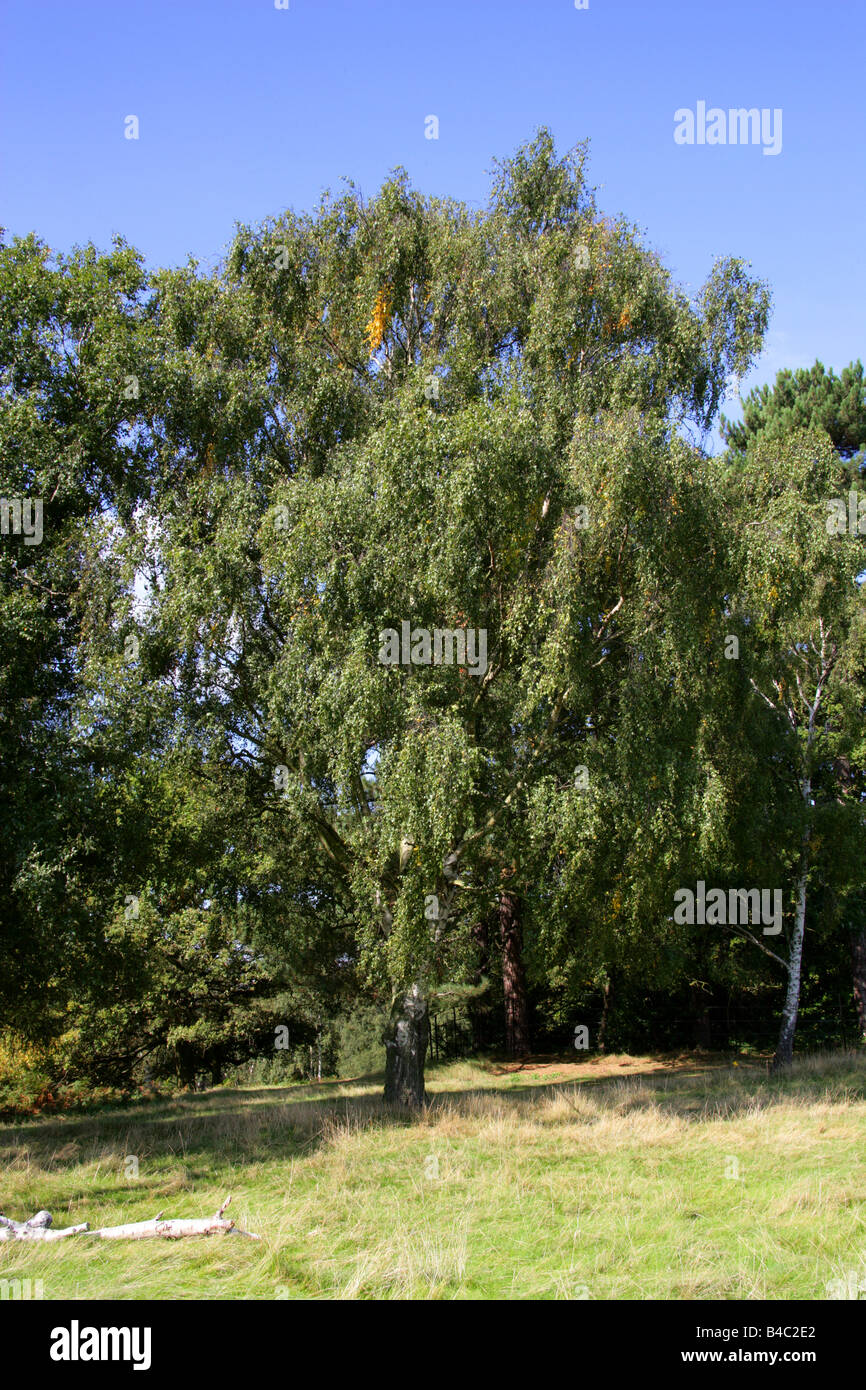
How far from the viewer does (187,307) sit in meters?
15.8

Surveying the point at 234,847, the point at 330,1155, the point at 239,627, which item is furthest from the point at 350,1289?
the point at 234,847

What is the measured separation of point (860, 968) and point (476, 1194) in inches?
745

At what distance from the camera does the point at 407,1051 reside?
15.3 m

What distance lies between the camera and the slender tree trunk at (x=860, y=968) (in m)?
23.9

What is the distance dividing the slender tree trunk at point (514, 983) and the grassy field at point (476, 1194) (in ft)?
31.2

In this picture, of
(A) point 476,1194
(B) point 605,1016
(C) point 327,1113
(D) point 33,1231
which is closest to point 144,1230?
(D) point 33,1231

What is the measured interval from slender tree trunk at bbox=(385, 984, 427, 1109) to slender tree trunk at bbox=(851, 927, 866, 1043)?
1432 cm

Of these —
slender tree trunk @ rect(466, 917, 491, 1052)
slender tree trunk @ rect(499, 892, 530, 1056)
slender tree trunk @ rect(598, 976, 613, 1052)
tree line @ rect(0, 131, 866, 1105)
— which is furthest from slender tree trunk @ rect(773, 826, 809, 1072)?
slender tree trunk @ rect(466, 917, 491, 1052)

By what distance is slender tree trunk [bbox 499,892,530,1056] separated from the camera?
2631cm

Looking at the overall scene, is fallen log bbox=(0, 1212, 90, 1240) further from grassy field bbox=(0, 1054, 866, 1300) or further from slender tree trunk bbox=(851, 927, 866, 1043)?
slender tree trunk bbox=(851, 927, 866, 1043)

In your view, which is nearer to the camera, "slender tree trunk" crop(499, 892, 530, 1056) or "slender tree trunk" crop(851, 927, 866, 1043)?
"slender tree trunk" crop(851, 927, 866, 1043)

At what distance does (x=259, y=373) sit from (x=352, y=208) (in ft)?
14.1

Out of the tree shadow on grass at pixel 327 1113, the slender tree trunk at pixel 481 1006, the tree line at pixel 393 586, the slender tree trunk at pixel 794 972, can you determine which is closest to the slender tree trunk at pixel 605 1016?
the slender tree trunk at pixel 481 1006
